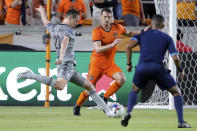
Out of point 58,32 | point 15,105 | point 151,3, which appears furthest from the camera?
point 151,3

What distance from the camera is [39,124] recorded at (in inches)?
394

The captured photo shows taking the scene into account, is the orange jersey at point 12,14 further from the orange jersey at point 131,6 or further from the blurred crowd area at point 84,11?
the orange jersey at point 131,6

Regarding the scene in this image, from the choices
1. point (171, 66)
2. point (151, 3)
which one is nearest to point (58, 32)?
point (171, 66)

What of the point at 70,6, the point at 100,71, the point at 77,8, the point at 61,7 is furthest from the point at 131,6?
the point at 100,71

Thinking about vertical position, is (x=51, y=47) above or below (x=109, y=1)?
below

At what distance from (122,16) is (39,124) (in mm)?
7517

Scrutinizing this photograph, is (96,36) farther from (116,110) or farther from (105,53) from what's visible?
(116,110)

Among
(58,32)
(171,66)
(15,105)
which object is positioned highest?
(58,32)

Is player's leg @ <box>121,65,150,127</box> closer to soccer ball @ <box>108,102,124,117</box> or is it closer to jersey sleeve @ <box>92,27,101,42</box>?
soccer ball @ <box>108,102,124,117</box>

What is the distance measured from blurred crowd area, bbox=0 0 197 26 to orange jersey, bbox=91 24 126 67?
2.96 metres

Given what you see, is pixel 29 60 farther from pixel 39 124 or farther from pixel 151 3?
pixel 39 124

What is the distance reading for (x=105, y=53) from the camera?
43.8 ft

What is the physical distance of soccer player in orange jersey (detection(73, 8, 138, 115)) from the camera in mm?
12773

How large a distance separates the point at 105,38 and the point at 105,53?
0.44m
